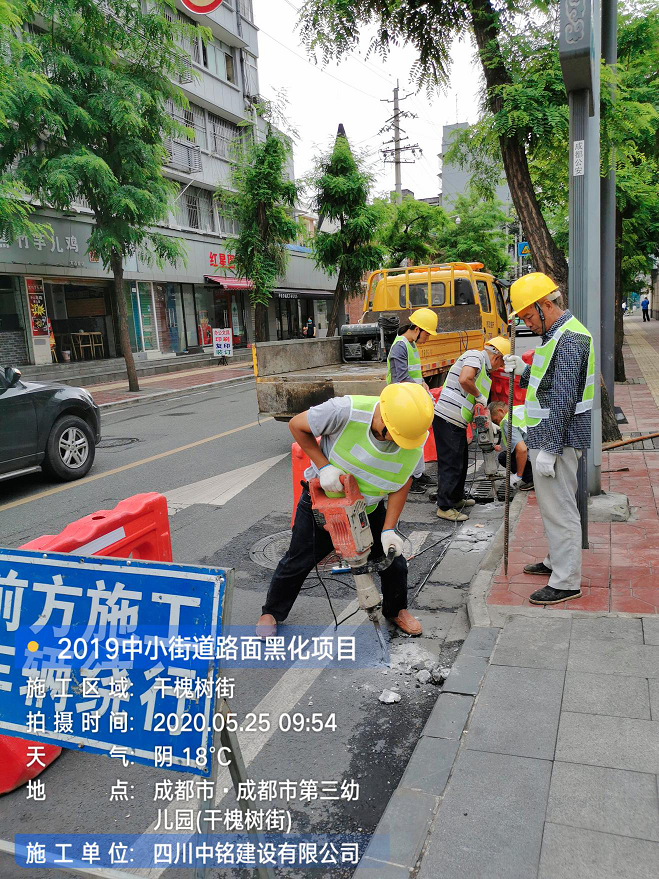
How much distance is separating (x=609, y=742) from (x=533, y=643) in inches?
35.7

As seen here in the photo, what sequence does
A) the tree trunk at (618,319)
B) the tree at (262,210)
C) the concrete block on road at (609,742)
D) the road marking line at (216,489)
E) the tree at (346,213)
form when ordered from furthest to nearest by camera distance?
the tree at (346,213) < the tree at (262,210) < the tree trunk at (618,319) < the road marking line at (216,489) < the concrete block on road at (609,742)

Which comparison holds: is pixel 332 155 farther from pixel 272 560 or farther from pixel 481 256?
pixel 272 560

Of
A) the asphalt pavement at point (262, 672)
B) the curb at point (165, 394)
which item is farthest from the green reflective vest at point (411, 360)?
the curb at point (165, 394)

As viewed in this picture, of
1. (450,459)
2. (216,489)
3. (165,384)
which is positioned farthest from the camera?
(165,384)

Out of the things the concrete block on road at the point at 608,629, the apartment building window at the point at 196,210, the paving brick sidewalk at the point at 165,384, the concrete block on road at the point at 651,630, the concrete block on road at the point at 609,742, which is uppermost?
the apartment building window at the point at 196,210

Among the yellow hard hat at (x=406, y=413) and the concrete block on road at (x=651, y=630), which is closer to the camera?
the yellow hard hat at (x=406, y=413)

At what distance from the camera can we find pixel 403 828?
98.6 inches

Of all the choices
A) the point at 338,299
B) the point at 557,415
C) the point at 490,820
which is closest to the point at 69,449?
the point at 557,415

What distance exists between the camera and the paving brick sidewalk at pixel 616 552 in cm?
418

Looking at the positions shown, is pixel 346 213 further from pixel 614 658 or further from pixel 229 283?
pixel 614 658

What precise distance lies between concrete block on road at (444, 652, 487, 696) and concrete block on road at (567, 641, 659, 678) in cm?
45

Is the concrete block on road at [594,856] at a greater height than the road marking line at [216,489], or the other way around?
the road marking line at [216,489]

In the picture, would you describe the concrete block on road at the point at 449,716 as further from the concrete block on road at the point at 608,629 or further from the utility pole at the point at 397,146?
the utility pole at the point at 397,146

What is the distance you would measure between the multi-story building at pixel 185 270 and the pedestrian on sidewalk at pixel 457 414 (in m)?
14.4
